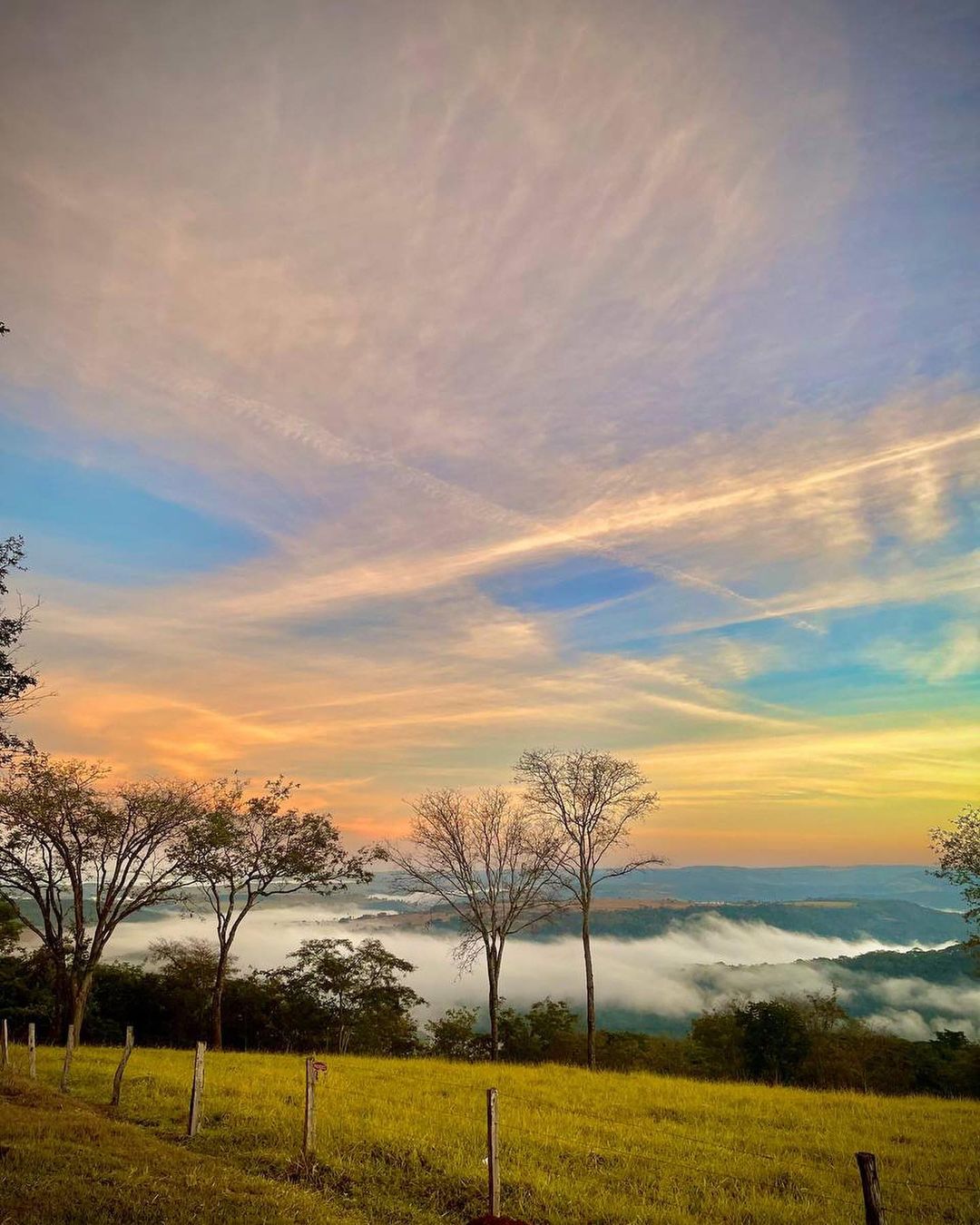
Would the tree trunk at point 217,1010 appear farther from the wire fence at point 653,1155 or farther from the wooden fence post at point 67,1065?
the wire fence at point 653,1155

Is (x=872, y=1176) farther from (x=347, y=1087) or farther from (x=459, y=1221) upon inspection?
(x=347, y=1087)

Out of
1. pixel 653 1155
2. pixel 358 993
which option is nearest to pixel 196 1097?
pixel 653 1155

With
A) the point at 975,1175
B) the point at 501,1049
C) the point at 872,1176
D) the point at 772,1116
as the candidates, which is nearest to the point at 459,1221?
the point at 872,1176

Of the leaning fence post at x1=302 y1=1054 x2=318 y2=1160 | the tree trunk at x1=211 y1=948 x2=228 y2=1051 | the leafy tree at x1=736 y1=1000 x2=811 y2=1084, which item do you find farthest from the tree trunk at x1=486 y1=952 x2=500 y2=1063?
the leaning fence post at x1=302 y1=1054 x2=318 y2=1160

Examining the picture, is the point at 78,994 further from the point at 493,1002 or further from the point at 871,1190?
the point at 871,1190

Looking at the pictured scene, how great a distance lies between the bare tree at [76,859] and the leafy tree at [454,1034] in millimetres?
21417

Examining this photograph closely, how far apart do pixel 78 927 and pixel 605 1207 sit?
38513 mm

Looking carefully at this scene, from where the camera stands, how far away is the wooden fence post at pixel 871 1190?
814cm

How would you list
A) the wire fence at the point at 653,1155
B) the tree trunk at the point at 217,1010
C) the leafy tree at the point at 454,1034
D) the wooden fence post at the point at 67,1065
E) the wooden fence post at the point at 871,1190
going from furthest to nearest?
the leafy tree at the point at 454,1034 < the tree trunk at the point at 217,1010 < the wooden fence post at the point at 67,1065 < the wire fence at the point at 653,1155 < the wooden fence post at the point at 871,1190

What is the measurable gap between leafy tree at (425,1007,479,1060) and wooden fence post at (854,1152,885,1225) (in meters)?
42.2

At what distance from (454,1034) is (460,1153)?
1445 inches

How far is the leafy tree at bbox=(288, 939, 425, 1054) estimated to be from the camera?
46594mm

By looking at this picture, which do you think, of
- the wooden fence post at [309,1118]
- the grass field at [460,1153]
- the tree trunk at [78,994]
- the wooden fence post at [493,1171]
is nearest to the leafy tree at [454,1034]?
the tree trunk at [78,994]

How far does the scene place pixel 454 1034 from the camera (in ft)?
154
